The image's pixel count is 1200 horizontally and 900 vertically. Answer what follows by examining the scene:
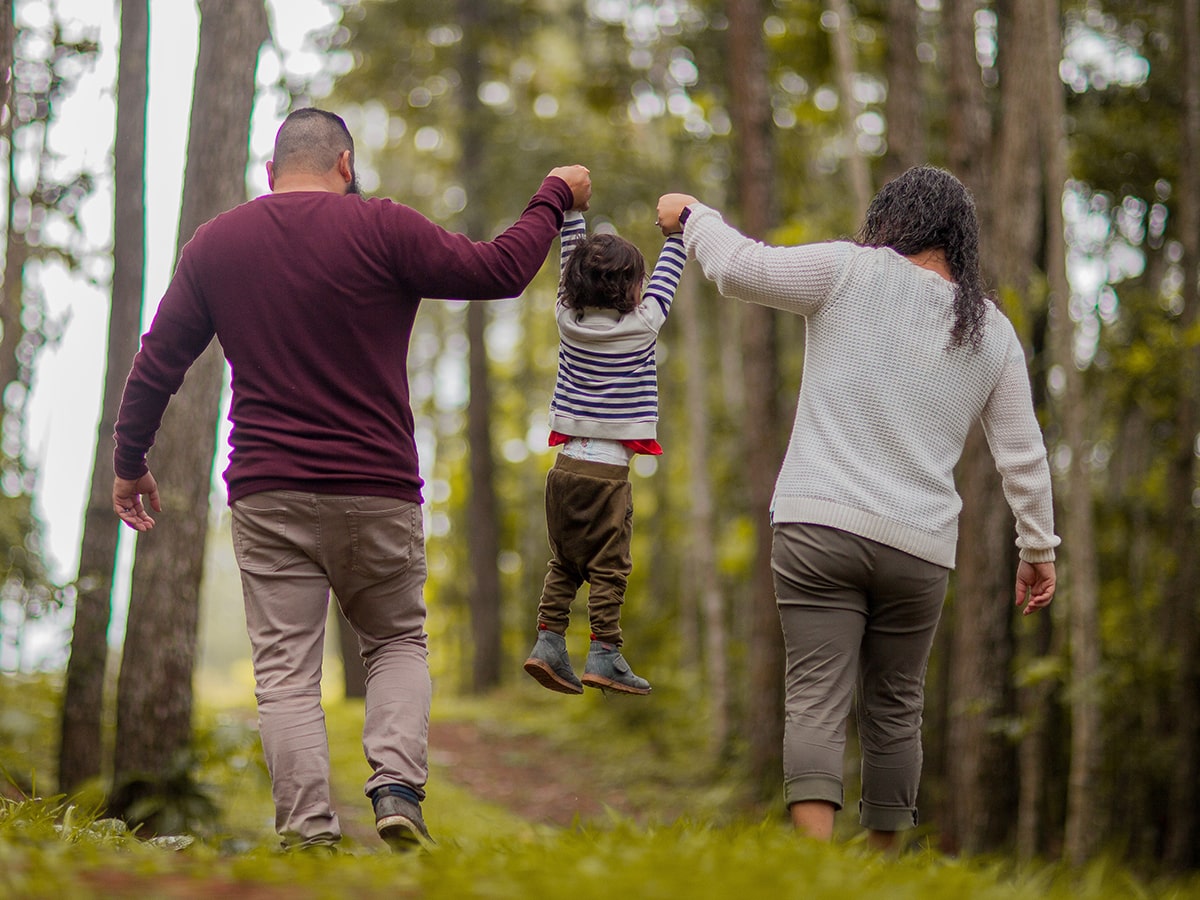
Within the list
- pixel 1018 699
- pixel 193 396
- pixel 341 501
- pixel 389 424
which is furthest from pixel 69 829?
pixel 1018 699

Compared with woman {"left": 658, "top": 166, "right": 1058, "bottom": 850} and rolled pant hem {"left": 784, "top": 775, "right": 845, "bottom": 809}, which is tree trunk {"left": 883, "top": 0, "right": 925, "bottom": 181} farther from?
rolled pant hem {"left": 784, "top": 775, "right": 845, "bottom": 809}

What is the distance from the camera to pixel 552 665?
4234 millimetres

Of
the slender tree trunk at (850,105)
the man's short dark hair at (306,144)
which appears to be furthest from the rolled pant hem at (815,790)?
the slender tree trunk at (850,105)

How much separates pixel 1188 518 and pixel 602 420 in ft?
26.3

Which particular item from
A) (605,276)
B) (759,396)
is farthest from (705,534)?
(605,276)

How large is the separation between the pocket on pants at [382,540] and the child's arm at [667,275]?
1.15 m

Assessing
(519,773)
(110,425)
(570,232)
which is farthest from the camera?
(519,773)

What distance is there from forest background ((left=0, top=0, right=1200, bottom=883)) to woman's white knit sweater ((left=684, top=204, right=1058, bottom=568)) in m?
0.73

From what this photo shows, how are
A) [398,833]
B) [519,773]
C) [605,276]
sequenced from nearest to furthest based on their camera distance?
1. [398,833]
2. [605,276]
3. [519,773]

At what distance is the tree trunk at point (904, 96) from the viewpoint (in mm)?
10250

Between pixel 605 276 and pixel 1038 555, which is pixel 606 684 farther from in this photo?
pixel 1038 555

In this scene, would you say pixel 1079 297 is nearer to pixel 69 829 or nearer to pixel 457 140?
pixel 457 140

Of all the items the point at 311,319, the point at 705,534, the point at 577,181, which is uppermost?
the point at 577,181

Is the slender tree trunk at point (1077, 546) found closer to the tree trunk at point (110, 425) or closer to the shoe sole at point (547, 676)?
the shoe sole at point (547, 676)
